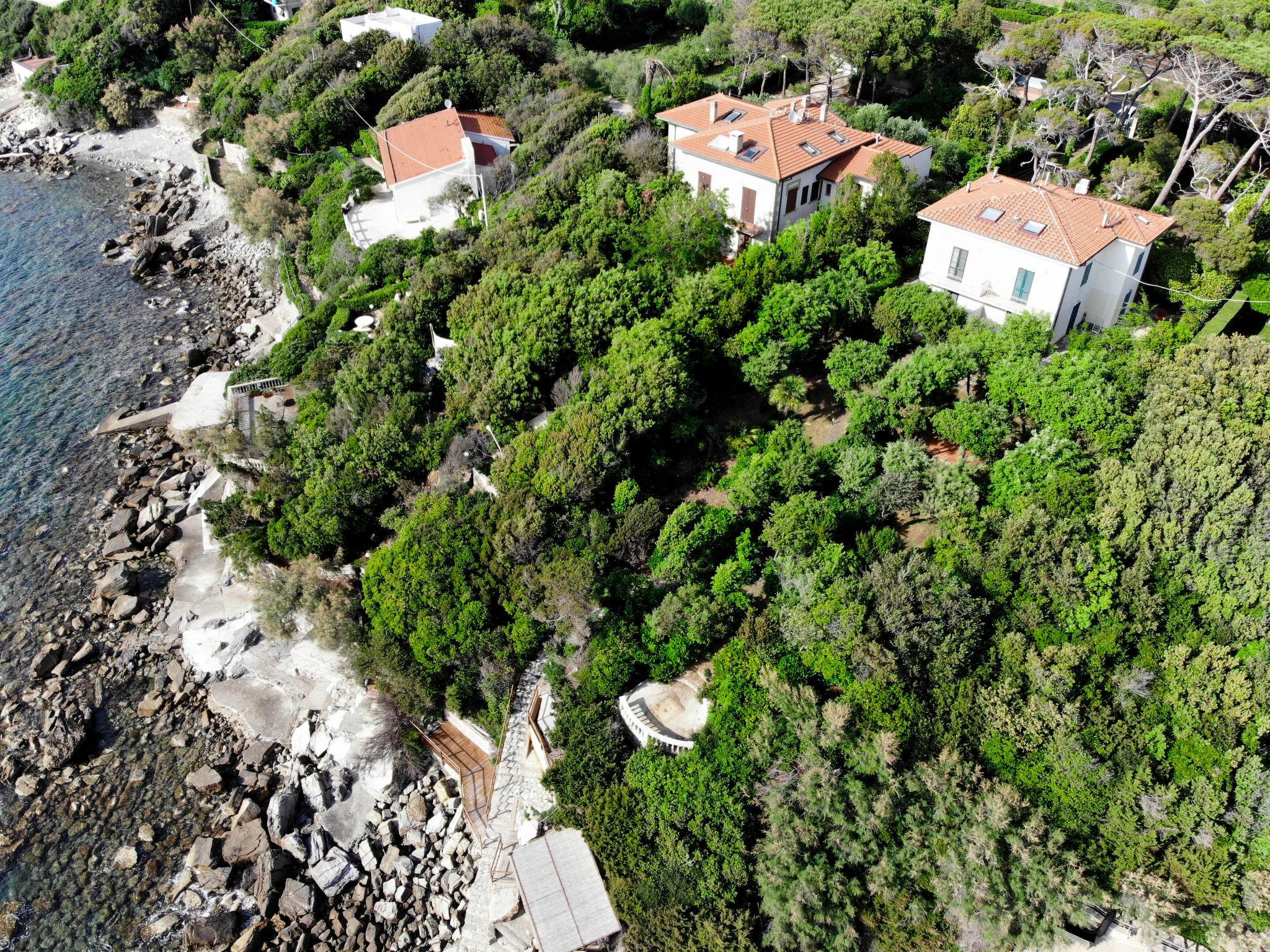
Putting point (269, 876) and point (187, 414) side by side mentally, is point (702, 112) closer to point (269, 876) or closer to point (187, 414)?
point (187, 414)

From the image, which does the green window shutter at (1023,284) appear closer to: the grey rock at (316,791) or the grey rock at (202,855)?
the grey rock at (316,791)

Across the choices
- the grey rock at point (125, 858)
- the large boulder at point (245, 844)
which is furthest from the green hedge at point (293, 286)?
the grey rock at point (125, 858)

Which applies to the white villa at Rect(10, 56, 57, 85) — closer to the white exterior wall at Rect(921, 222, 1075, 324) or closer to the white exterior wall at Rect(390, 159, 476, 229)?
the white exterior wall at Rect(390, 159, 476, 229)

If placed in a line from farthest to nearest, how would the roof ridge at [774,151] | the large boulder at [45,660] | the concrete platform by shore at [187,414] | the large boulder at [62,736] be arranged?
the concrete platform by shore at [187,414] < the roof ridge at [774,151] < the large boulder at [45,660] < the large boulder at [62,736]

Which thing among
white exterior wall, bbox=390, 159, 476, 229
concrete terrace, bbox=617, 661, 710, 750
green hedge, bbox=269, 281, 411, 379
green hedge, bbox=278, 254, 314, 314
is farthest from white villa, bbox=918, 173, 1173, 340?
green hedge, bbox=278, 254, 314, 314

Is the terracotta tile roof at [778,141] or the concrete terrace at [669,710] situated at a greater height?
the terracotta tile roof at [778,141]
